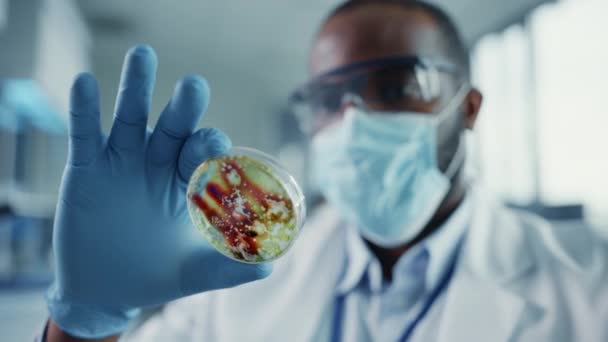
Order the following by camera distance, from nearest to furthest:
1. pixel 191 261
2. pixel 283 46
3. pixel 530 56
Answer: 1. pixel 191 261
2. pixel 530 56
3. pixel 283 46

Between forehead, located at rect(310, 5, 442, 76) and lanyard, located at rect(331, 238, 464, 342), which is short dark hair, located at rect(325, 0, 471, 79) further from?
lanyard, located at rect(331, 238, 464, 342)

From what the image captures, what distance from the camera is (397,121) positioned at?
0.88 m

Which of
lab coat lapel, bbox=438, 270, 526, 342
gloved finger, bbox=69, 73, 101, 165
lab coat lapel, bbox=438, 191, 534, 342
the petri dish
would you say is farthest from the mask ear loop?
Answer: gloved finger, bbox=69, 73, 101, 165

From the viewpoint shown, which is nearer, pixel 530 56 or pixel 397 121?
pixel 397 121

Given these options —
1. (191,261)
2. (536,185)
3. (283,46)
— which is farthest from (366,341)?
(283,46)

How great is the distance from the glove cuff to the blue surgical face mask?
471 millimetres

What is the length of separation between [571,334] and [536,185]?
2.73m

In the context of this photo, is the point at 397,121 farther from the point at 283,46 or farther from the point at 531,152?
the point at 283,46

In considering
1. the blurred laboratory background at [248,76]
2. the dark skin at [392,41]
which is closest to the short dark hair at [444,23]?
the dark skin at [392,41]

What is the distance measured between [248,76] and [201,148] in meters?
3.90

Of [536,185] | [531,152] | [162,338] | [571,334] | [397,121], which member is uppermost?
[397,121]

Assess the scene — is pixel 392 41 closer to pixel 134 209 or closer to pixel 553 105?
pixel 134 209

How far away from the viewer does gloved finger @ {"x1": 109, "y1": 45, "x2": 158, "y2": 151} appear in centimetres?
51

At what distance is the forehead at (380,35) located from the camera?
869 mm
